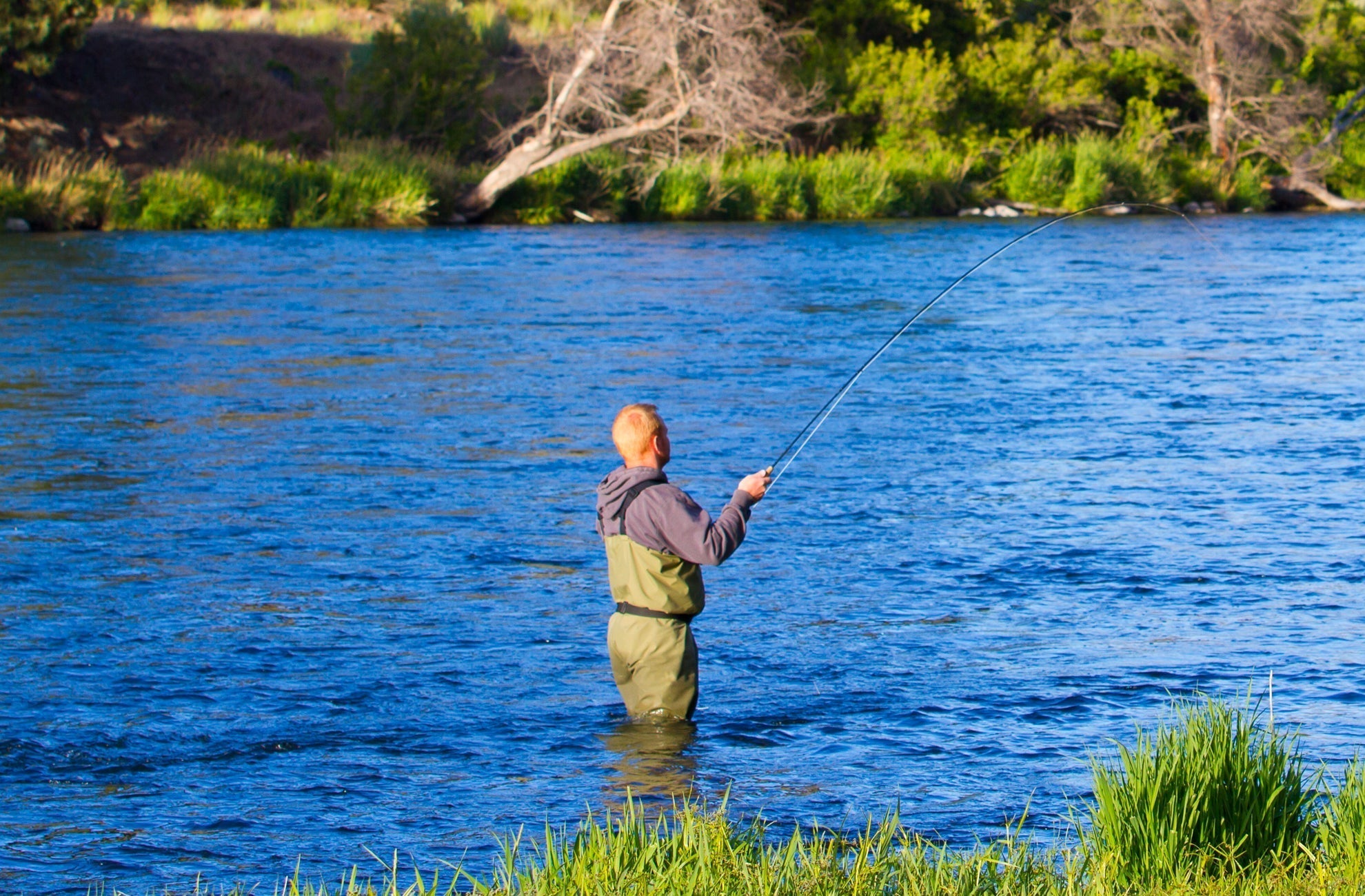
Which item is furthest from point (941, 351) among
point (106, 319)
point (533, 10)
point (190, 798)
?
point (533, 10)

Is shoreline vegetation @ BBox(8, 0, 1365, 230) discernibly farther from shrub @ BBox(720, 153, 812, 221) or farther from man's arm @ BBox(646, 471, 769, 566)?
man's arm @ BBox(646, 471, 769, 566)

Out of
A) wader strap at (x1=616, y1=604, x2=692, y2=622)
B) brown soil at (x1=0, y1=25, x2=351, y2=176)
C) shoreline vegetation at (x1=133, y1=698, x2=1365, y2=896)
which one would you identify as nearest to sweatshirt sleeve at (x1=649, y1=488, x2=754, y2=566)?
wader strap at (x1=616, y1=604, x2=692, y2=622)

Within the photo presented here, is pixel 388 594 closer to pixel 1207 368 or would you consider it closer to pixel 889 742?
pixel 889 742

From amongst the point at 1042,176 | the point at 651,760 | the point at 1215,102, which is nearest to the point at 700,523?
the point at 651,760

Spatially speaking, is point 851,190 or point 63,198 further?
point 851,190

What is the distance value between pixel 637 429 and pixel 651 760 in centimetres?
102

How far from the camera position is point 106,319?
16953 millimetres

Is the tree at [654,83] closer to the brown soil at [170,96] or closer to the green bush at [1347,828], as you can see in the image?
the brown soil at [170,96]

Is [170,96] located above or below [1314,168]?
below

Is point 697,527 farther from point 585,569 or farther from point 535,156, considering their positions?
point 535,156

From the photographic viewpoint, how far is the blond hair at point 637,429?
5.06 m

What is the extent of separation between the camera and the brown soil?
37594 millimetres

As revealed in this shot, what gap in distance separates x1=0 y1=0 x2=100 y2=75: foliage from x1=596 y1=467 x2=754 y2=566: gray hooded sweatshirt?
33612 mm

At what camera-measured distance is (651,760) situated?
5.12 metres
